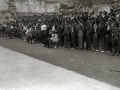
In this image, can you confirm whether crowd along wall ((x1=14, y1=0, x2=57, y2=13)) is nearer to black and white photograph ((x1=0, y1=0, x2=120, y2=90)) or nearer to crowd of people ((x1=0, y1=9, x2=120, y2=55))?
black and white photograph ((x1=0, y1=0, x2=120, y2=90))

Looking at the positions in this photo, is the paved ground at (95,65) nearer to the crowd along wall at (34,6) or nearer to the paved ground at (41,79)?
the paved ground at (41,79)

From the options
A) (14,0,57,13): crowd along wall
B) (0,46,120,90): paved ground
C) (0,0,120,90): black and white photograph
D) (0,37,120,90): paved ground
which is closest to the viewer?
(0,46,120,90): paved ground

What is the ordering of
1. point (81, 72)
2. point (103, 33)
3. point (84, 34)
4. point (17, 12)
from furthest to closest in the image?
point (17, 12) → point (84, 34) → point (103, 33) → point (81, 72)

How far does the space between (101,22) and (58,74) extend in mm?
5974

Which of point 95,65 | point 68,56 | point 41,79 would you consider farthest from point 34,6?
point 41,79

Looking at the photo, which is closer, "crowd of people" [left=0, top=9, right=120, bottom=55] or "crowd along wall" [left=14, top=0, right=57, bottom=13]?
"crowd of people" [left=0, top=9, right=120, bottom=55]

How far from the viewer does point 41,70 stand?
8641 millimetres

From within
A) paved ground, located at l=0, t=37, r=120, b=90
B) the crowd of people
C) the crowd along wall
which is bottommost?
paved ground, located at l=0, t=37, r=120, b=90

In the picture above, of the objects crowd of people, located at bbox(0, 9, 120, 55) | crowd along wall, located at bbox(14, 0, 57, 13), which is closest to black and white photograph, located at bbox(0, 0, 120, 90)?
crowd of people, located at bbox(0, 9, 120, 55)

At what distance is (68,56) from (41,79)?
185 inches

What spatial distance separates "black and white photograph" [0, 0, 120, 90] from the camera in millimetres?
7072

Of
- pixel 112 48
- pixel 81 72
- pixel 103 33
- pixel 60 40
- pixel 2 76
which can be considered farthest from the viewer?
pixel 60 40

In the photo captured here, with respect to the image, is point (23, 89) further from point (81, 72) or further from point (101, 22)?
point (101, 22)

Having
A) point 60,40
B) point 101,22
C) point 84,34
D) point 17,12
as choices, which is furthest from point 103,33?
point 17,12
